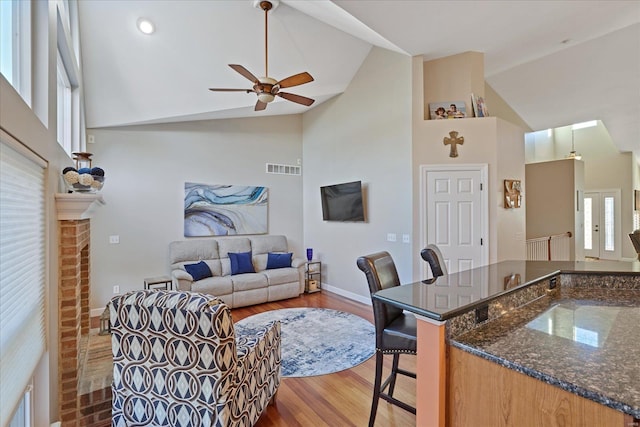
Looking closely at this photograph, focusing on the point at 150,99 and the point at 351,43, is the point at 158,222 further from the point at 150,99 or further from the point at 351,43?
the point at 351,43

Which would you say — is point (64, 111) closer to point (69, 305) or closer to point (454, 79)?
point (69, 305)

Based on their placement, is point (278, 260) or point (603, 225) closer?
point (278, 260)

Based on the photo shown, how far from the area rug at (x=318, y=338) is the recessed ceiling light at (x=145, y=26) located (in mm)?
3794

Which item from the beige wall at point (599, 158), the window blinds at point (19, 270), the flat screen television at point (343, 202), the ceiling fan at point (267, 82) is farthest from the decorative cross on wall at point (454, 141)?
the beige wall at point (599, 158)

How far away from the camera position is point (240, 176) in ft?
19.1

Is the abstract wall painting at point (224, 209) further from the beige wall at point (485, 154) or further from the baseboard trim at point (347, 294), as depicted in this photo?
the beige wall at point (485, 154)

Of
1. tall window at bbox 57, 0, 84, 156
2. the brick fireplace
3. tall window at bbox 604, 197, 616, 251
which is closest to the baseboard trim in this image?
the brick fireplace

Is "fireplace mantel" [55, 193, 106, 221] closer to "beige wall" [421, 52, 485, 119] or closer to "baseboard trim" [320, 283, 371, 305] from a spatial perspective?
"baseboard trim" [320, 283, 371, 305]

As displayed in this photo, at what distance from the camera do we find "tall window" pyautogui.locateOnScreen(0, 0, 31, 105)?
1627 mm

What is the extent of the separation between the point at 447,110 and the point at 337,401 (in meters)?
3.99

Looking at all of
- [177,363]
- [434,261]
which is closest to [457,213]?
[434,261]

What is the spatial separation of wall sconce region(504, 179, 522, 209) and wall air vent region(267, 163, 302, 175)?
3.80 m

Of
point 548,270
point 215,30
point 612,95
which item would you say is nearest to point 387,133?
point 215,30

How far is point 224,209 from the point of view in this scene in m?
5.63
